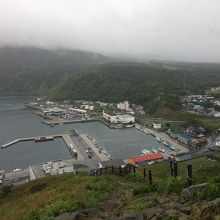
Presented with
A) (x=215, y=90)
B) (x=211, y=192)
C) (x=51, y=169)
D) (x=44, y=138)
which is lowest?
(x=44, y=138)

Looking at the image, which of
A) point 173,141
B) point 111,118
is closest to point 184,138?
point 173,141

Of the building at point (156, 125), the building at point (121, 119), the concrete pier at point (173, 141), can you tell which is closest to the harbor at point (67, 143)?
the concrete pier at point (173, 141)

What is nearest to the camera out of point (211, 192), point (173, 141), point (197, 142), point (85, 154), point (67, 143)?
point (211, 192)

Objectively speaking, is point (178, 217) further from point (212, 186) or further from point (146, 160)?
point (146, 160)

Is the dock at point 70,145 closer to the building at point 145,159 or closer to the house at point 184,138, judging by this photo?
the building at point 145,159

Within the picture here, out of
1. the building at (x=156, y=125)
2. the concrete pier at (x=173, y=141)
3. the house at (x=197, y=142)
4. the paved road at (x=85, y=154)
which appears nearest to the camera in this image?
the paved road at (x=85, y=154)

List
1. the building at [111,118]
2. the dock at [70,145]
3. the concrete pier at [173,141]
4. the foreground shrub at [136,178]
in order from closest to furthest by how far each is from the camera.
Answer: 1. the foreground shrub at [136,178]
2. the dock at [70,145]
3. the concrete pier at [173,141]
4. the building at [111,118]

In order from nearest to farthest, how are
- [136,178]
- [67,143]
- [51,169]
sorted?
[136,178], [51,169], [67,143]

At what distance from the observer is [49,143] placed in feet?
115

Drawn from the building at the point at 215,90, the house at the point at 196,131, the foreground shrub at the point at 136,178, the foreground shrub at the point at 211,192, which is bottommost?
the house at the point at 196,131

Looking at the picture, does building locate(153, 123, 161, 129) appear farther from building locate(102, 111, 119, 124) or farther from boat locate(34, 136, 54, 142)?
boat locate(34, 136, 54, 142)

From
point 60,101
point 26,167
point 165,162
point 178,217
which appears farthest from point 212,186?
point 60,101

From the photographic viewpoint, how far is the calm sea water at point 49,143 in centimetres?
2891

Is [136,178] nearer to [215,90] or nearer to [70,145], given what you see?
[70,145]
